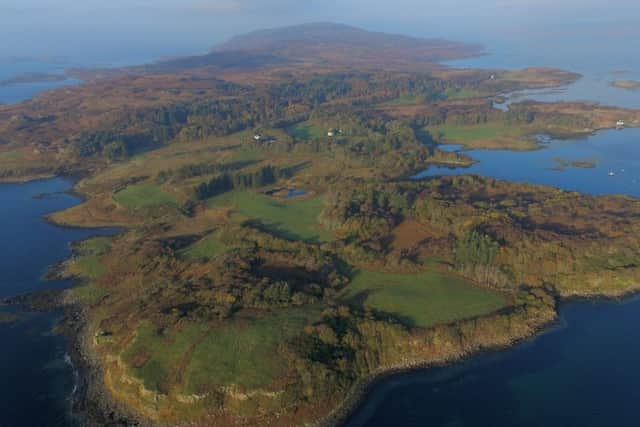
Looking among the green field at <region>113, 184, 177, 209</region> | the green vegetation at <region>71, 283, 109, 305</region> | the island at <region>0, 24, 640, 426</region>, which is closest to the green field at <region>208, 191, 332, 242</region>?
the island at <region>0, 24, 640, 426</region>

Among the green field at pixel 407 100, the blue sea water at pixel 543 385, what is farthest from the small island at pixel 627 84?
the blue sea water at pixel 543 385

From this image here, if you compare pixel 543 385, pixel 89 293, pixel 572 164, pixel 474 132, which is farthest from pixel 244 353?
pixel 474 132

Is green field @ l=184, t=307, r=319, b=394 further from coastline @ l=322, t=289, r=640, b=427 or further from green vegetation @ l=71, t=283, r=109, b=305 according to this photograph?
green vegetation @ l=71, t=283, r=109, b=305

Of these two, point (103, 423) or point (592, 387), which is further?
point (592, 387)

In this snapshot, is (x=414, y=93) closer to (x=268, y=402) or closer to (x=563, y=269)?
(x=563, y=269)

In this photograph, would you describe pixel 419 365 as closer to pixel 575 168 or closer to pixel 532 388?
pixel 532 388

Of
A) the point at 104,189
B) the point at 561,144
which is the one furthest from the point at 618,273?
the point at 104,189

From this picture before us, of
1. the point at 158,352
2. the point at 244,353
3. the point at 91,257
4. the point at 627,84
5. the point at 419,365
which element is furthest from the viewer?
the point at 627,84
